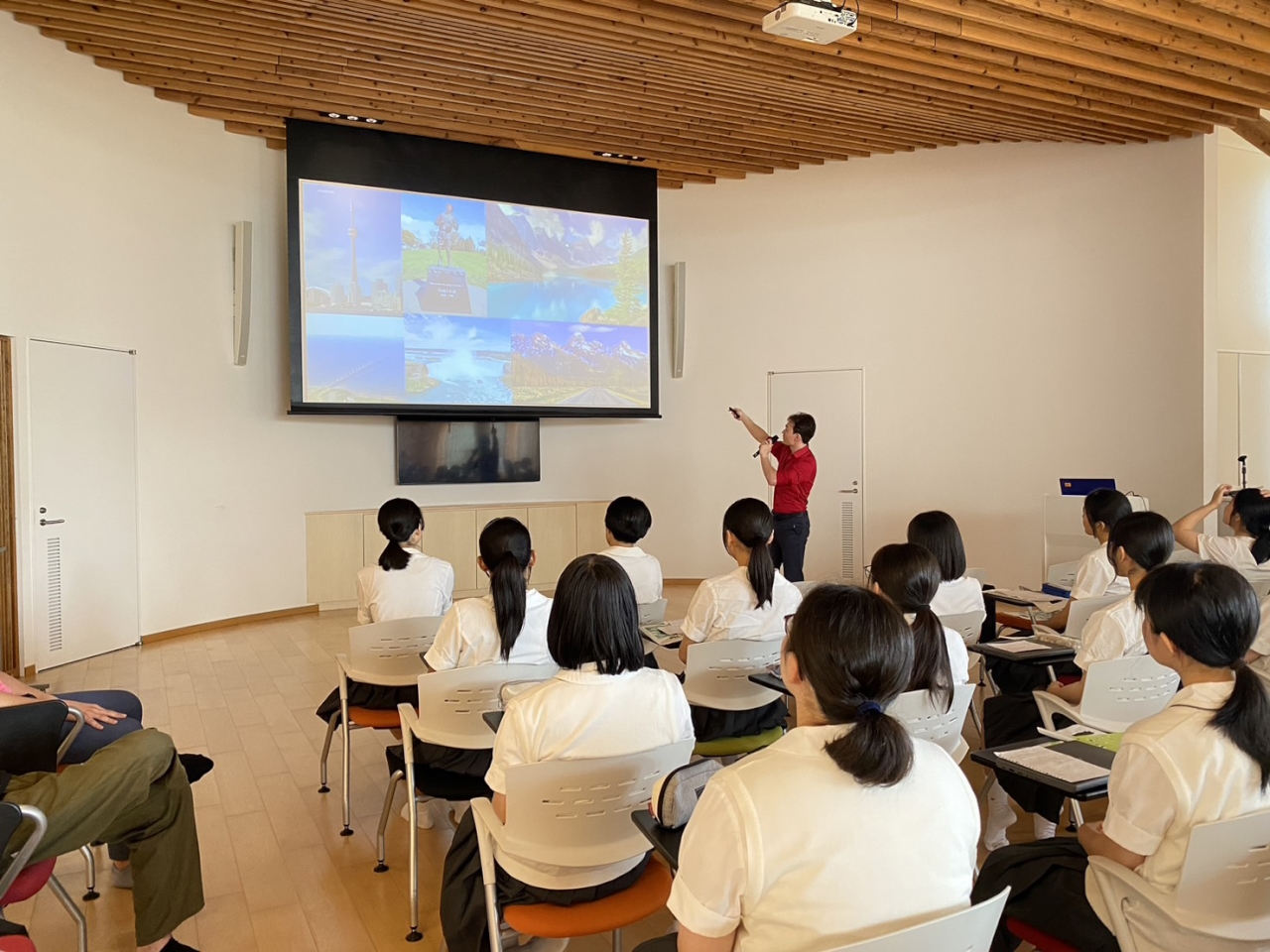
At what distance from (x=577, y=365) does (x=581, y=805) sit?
6758mm

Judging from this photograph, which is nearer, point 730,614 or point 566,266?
point 730,614

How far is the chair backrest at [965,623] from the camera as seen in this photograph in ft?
12.3

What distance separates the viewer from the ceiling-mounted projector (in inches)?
177

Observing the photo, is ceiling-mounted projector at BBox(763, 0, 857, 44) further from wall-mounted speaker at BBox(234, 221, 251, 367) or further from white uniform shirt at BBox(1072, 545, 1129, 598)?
wall-mounted speaker at BBox(234, 221, 251, 367)

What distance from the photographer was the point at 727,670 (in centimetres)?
325

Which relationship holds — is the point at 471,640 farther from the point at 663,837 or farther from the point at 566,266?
the point at 566,266

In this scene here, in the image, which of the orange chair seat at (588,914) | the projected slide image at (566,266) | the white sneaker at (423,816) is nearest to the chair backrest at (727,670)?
the orange chair seat at (588,914)

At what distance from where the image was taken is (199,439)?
7.29 m

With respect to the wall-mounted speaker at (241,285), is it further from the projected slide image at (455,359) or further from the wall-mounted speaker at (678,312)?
the wall-mounted speaker at (678,312)

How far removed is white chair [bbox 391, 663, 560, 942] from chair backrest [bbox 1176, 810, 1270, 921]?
177cm

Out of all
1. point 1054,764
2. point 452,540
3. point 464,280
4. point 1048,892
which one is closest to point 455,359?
point 464,280

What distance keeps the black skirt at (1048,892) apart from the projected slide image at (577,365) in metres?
6.70

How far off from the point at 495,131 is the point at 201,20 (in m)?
2.61

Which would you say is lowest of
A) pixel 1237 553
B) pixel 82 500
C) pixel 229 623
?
pixel 229 623
